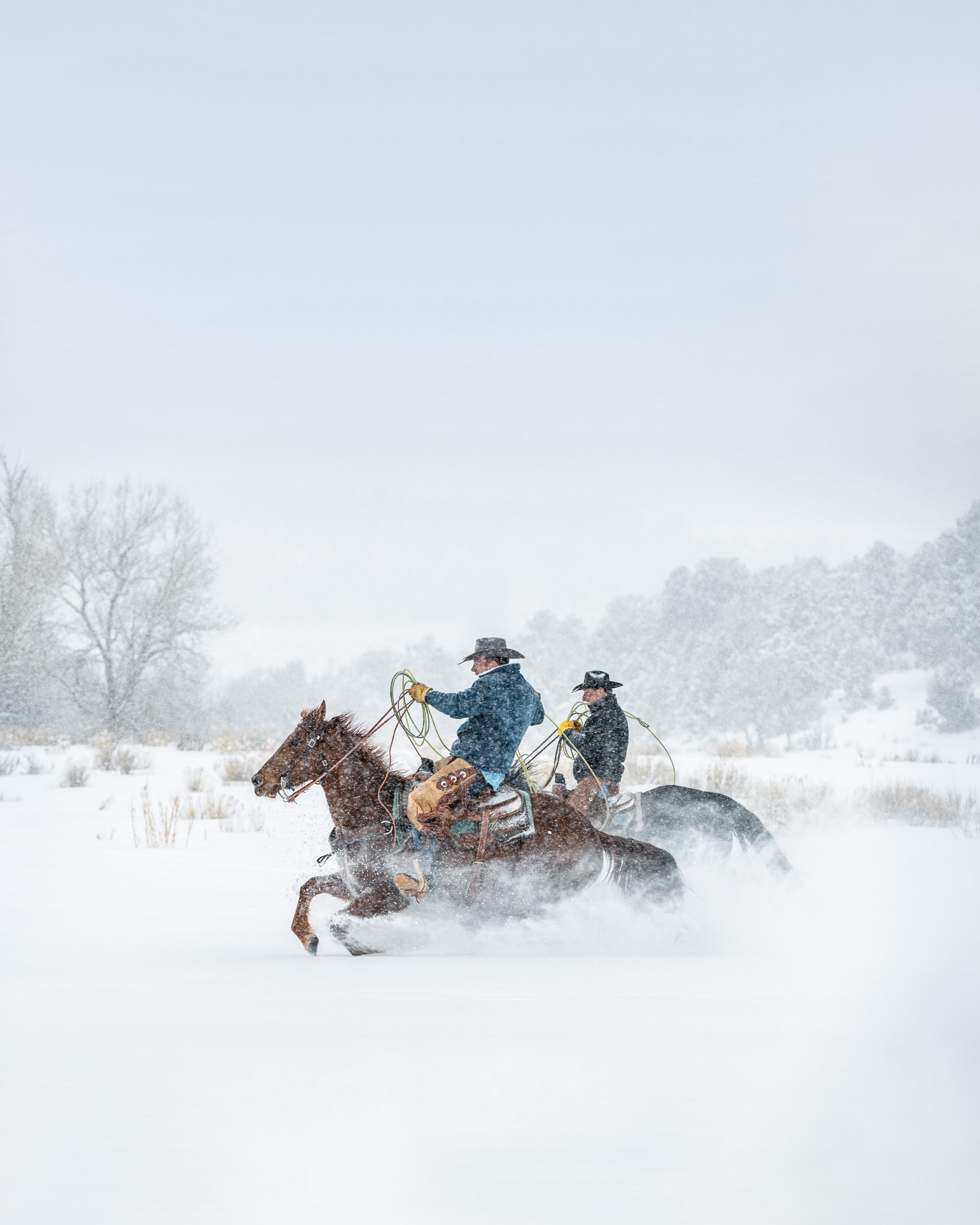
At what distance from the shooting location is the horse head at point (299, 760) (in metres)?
6.92

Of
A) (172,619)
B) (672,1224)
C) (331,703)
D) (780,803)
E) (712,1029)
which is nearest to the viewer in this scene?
(672,1224)

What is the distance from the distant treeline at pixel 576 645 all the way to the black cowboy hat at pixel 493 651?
3051 cm

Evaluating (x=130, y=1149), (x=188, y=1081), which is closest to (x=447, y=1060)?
(x=188, y=1081)

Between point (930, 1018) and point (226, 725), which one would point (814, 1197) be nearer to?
point (930, 1018)

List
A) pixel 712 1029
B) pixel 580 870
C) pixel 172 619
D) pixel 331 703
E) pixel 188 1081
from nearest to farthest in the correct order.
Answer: pixel 188 1081 → pixel 712 1029 → pixel 580 870 → pixel 172 619 → pixel 331 703

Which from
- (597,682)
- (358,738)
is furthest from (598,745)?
(358,738)

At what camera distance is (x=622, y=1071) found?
174 inches

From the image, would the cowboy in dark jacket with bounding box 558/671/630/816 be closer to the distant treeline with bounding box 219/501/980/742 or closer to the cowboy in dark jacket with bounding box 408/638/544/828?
the cowboy in dark jacket with bounding box 408/638/544/828

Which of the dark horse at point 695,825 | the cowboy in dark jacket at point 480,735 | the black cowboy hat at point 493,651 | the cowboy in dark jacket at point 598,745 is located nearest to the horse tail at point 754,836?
the dark horse at point 695,825

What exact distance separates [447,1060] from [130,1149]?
1328 millimetres

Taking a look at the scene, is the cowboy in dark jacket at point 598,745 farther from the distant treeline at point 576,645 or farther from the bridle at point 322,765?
the distant treeline at point 576,645

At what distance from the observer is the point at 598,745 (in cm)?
855

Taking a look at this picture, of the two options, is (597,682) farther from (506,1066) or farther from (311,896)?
(506,1066)

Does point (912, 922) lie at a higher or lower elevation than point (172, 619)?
lower
